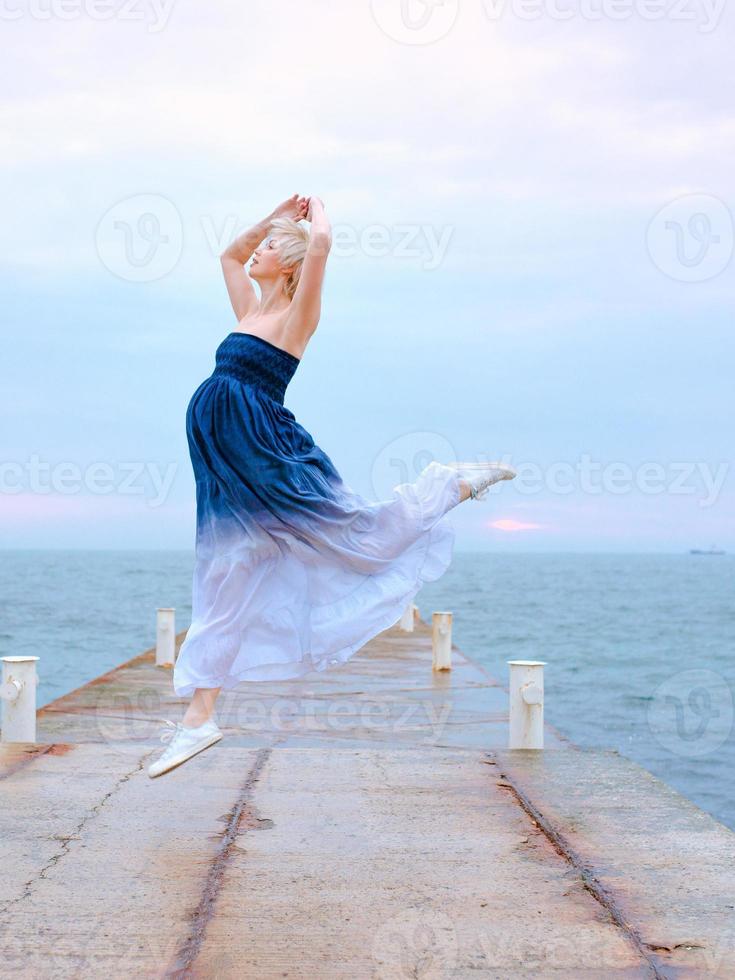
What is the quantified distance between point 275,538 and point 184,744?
0.92 meters

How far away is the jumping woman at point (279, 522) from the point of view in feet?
15.6

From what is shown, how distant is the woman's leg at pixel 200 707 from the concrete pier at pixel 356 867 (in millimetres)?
515

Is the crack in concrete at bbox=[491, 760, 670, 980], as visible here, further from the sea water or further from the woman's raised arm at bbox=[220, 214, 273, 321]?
the sea water

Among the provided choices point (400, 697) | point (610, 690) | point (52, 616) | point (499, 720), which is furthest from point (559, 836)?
point (52, 616)

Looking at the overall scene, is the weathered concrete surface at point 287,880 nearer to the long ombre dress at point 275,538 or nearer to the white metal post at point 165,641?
the long ombre dress at point 275,538

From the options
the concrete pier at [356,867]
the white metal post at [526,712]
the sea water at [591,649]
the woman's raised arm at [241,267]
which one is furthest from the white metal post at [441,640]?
the woman's raised arm at [241,267]

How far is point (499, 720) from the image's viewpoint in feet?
39.9

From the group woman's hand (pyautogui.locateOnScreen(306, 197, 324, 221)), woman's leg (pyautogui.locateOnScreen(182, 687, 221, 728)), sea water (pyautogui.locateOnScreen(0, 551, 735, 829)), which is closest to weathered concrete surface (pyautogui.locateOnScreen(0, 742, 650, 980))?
woman's leg (pyautogui.locateOnScreen(182, 687, 221, 728))

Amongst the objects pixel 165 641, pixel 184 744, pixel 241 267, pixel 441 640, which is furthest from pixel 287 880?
pixel 165 641

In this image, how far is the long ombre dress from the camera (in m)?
4.75

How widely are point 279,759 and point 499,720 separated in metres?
5.91
